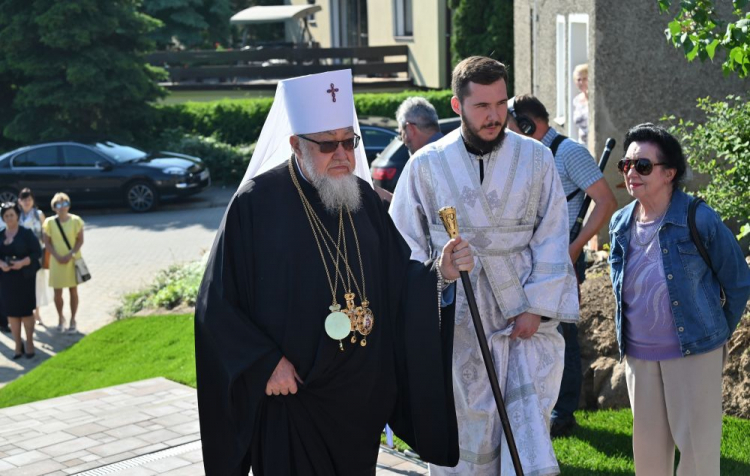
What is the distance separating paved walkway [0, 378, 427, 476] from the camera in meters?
6.64

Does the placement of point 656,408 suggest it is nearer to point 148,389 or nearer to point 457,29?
point 148,389

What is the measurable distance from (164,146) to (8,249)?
13269 millimetres

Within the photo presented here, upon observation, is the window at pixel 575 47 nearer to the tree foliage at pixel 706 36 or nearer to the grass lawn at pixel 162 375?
the grass lawn at pixel 162 375

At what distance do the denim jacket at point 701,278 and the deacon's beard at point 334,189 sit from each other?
57.9 inches

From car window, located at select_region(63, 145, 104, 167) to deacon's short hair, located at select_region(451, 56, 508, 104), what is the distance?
17936 millimetres

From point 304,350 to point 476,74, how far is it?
152 cm

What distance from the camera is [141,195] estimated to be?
2198 cm

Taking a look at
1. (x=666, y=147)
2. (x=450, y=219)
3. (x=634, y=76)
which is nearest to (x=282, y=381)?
(x=450, y=219)

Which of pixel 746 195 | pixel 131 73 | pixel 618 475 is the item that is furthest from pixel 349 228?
pixel 131 73

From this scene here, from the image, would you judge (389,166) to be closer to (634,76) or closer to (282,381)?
(634,76)

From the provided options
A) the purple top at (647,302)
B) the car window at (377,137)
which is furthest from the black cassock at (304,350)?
the car window at (377,137)

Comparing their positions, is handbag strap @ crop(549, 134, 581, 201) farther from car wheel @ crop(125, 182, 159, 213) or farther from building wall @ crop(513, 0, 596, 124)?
car wheel @ crop(125, 182, 159, 213)

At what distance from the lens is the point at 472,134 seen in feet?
16.6

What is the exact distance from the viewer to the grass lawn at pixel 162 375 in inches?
239
